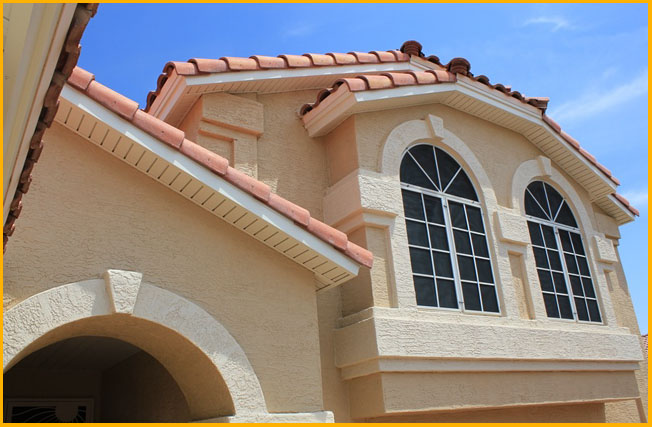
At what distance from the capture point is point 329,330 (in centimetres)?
696

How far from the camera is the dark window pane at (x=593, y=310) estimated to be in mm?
9266

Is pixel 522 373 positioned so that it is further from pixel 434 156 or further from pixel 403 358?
pixel 434 156

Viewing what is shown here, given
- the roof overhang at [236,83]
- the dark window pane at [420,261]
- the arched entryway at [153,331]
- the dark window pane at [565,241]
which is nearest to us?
the arched entryway at [153,331]

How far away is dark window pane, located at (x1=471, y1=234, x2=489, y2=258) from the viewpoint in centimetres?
819

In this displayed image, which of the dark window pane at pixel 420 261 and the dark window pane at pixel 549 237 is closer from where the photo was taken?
the dark window pane at pixel 420 261

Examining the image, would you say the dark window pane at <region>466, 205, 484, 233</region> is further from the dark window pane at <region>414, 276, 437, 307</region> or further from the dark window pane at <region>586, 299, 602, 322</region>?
the dark window pane at <region>586, 299, 602, 322</region>

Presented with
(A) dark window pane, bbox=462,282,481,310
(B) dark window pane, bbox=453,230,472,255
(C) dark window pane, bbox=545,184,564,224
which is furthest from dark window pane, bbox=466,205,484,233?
(C) dark window pane, bbox=545,184,564,224

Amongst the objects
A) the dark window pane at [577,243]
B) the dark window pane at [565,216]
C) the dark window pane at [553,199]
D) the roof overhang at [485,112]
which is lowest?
the dark window pane at [577,243]

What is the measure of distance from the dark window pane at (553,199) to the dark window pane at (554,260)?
704mm

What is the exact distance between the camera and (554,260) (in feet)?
30.2

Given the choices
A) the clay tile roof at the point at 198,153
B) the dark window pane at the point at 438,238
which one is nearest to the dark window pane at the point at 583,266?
the dark window pane at the point at 438,238

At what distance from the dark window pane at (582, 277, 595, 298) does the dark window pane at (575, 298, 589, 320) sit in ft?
0.75

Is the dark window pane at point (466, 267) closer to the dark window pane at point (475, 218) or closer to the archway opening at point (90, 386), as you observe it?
the dark window pane at point (475, 218)

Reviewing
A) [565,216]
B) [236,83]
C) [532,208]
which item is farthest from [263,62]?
[565,216]
